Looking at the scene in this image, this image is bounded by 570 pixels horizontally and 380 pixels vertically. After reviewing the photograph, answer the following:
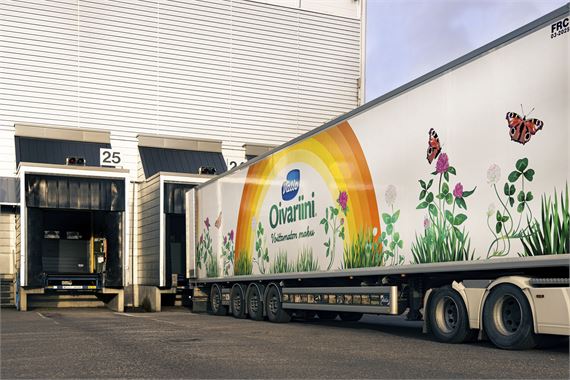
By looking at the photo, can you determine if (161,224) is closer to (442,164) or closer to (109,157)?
(109,157)

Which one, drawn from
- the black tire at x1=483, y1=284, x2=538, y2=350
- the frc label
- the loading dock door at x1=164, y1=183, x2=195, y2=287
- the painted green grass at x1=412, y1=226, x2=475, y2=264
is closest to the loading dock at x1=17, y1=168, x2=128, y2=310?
the loading dock door at x1=164, y1=183, x2=195, y2=287

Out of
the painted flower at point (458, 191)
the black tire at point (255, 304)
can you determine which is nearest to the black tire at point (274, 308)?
the black tire at point (255, 304)

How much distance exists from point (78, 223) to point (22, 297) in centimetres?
729

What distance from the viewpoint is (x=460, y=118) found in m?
10.7

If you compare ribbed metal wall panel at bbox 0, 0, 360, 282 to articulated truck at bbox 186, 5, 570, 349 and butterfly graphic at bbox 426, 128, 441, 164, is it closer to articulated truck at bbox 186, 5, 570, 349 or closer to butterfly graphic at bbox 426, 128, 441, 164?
articulated truck at bbox 186, 5, 570, 349

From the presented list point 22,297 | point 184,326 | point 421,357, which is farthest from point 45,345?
point 22,297

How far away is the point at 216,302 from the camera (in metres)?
21.1

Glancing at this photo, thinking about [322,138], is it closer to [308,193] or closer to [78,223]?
[308,193]

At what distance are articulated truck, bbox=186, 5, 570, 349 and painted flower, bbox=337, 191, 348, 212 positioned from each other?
35 millimetres

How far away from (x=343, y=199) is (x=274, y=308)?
4334mm

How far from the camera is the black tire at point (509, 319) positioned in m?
9.49

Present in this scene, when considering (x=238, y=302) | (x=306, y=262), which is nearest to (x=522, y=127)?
(x=306, y=262)

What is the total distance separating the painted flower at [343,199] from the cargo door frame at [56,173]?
14508 millimetres

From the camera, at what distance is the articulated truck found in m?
9.23
